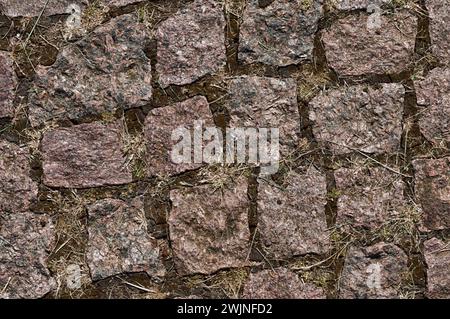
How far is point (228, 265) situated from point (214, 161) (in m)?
0.41

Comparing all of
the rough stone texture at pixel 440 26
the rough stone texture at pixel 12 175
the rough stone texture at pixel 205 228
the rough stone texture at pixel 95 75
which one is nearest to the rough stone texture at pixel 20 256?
the rough stone texture at pixel 12 175

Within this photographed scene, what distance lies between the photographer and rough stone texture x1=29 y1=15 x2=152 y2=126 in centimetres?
224

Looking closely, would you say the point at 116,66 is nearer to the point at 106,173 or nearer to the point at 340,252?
the point at 106,173

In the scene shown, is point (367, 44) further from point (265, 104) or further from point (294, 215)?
point (294, 215)

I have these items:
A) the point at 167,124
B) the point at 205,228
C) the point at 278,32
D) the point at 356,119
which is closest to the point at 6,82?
the point at 167,124

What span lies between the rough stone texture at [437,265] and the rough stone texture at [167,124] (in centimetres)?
100

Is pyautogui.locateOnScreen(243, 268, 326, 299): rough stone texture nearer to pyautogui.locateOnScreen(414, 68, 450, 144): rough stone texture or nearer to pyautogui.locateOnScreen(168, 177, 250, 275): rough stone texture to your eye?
pyautogui.locateOnScreen(168, 177, 250, 275): rough stone texture

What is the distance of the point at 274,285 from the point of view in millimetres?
2289

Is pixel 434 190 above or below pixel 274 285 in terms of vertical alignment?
above

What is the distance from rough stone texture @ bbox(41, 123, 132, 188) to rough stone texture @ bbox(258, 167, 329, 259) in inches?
21.9

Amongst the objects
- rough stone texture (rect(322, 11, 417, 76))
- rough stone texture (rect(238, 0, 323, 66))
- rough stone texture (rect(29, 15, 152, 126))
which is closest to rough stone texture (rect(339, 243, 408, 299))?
rough stone texture (rect(322, 11, 417, 76))

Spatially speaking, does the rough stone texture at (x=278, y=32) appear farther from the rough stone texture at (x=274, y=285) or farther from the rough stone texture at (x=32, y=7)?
the rough stone texture at (x=274, y=285)

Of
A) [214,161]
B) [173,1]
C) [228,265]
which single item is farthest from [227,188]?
[173,1]

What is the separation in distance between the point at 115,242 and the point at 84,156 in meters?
0.35
